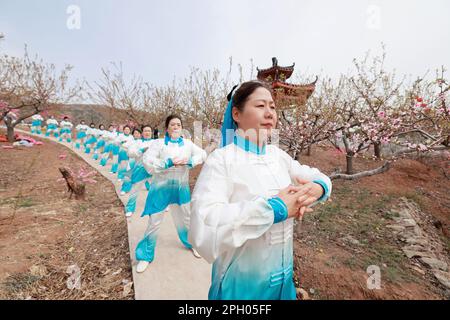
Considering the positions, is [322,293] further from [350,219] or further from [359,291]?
[350,219]

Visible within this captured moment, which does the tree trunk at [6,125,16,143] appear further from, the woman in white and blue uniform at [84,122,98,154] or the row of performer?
the row of performer

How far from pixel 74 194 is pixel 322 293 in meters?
6.67

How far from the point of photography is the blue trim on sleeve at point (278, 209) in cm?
99

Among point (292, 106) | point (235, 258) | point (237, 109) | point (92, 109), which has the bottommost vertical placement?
point (235, 258)

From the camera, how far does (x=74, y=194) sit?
6.52 meters

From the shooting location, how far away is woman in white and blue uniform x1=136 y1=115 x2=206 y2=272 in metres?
3.06

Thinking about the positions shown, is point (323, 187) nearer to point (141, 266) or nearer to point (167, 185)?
point (167, 185)

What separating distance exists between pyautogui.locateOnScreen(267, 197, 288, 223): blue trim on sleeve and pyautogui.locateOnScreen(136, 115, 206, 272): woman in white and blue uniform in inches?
81.6

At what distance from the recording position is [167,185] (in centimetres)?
320

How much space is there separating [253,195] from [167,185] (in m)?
2.22

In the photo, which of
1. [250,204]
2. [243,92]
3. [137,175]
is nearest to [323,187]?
[250,204]

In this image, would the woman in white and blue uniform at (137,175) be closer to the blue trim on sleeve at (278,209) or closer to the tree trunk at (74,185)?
the tree trunk at (74,185)

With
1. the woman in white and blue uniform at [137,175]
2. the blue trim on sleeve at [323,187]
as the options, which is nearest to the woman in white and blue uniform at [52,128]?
the woman in white and blue uniform at [137,175]
